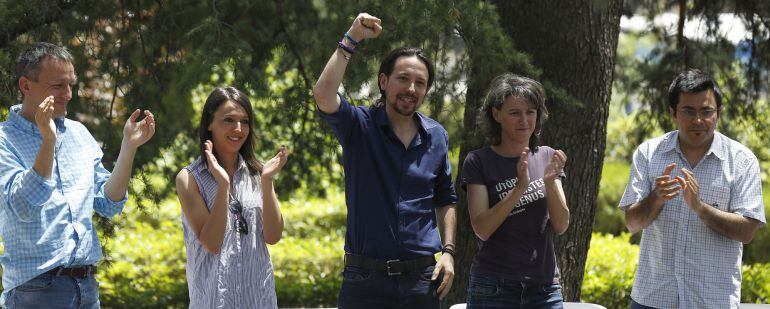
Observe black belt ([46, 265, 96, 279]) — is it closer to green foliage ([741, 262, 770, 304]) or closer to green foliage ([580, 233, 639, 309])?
green foliage ([580, 233, 639, 309])

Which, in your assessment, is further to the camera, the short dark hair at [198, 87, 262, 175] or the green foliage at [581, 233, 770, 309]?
the green foliage at [581, 233, 770, 309]

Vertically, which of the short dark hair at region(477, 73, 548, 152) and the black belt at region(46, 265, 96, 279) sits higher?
the short dark hair at region(477, 73, 548, 152)

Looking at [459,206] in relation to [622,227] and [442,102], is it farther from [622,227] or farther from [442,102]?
[622,227]

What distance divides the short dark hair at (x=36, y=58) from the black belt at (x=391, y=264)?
128 centimetres

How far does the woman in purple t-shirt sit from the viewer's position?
3.86 meters

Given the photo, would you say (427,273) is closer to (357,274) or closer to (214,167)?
(357,274)

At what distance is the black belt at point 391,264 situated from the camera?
3711 mm

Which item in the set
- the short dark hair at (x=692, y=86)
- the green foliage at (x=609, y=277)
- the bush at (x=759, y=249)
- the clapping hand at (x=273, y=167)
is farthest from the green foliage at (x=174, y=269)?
the bush at (x=759, y=249)

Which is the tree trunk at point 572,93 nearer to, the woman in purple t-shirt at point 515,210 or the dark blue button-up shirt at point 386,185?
the woman in purple t-shirt at point 515,210

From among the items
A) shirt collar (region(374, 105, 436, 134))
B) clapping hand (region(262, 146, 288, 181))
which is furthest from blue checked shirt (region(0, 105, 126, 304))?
shirt collar (region(374, 105, 436, 134))

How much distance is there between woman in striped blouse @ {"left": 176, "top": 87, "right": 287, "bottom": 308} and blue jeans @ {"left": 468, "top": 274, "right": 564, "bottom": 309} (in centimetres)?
79

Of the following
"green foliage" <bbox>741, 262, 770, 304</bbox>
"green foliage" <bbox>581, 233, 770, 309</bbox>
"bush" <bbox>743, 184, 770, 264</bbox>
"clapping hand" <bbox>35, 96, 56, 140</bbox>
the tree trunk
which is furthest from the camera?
"bush" <bbox>743, 184, 770, 264</bbox>

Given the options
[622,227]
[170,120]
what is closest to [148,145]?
[170,120]

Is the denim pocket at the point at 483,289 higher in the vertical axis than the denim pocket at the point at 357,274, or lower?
lower
